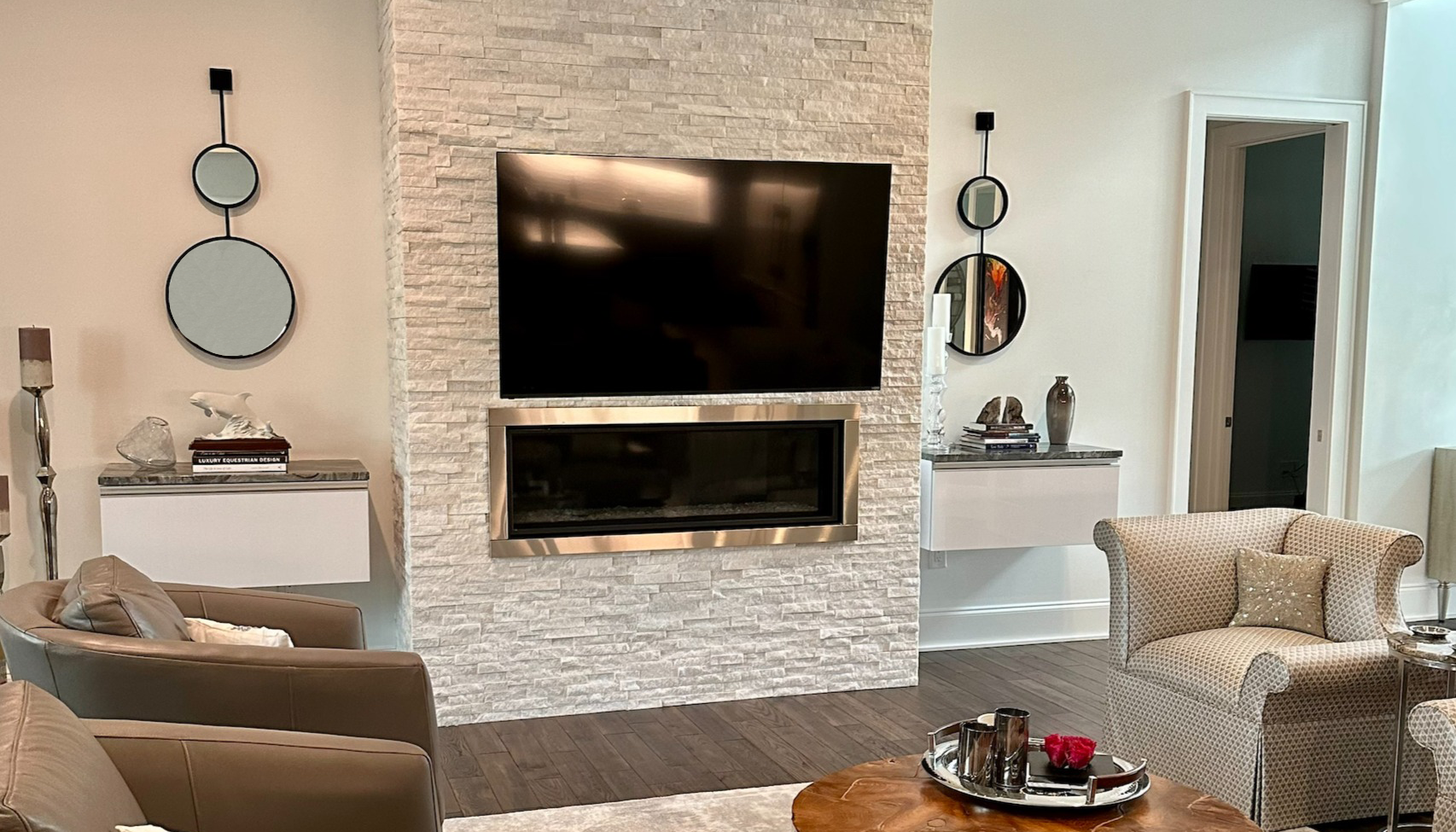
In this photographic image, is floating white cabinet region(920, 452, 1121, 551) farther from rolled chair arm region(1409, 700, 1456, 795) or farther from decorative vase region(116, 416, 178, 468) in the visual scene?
decorative vase region(116, 416, 178, 468)

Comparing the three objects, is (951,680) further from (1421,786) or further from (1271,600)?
(1421,786)

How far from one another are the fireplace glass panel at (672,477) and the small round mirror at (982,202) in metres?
1.24

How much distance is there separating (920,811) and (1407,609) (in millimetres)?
4788

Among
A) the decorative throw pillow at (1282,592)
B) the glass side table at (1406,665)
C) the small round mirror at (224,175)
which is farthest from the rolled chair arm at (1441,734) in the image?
the small round mirror at (224,175)

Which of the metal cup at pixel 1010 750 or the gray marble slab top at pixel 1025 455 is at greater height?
the gray marble slab top at pixel 1025 455

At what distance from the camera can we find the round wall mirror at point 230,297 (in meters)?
4.60

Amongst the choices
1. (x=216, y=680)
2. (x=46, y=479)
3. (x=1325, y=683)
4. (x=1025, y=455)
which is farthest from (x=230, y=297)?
(x=1325, y=683)

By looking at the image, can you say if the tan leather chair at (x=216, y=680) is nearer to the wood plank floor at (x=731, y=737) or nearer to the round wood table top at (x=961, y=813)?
the round wood table top at (x=961, y=813)

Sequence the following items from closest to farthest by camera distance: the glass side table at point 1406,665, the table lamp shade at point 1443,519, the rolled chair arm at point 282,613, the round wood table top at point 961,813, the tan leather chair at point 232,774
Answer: the tan leather chair at point 232,774 < the round wood table top at point 961,813 < the glass side table at point 1406,665 < the rolled chair arm at point 282,613 < the table lamp shade at point 1443,519

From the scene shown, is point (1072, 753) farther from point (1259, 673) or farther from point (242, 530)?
point (242, 530)

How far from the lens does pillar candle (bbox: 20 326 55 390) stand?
4.23 m

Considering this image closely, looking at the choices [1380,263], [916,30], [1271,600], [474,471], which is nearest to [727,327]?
[474,471]

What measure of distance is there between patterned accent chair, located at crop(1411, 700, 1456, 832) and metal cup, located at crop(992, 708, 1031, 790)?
0.97 meters

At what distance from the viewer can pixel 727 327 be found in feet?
15.4
